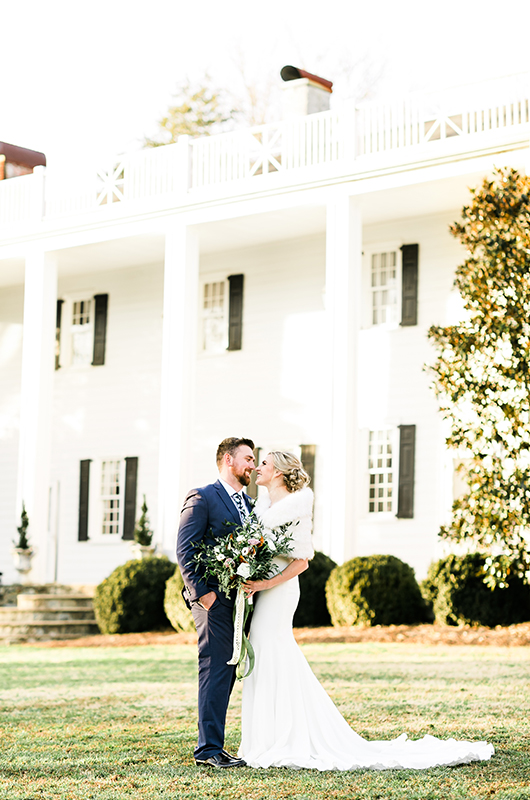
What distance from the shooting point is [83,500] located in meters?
24.1

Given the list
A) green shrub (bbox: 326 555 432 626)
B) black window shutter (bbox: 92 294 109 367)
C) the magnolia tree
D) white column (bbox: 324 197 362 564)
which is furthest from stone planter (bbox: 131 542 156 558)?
the magnolia tree

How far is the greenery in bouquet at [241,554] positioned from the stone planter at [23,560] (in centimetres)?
1510

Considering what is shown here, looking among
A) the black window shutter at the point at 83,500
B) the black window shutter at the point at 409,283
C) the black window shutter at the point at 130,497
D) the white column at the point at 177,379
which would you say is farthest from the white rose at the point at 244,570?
the black window shutter at the point at 83,500

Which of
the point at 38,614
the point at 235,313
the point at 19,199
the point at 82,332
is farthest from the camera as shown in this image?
the point at 82,332

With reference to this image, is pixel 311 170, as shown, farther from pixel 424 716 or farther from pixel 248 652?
pixel 248 652

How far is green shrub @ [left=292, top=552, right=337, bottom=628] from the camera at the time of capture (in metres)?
16.9

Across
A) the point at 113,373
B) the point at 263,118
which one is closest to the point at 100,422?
the point at 113,373

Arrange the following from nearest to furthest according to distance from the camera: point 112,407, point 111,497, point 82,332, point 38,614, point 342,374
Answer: point 342,374 → point 38,614 → point 111,497 → point 112,407 → point 82,332

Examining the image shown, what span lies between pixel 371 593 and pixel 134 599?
13.2ft

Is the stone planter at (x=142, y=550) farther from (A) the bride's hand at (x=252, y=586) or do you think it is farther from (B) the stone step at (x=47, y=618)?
(A) the bride's hand at (x=252, y=586)

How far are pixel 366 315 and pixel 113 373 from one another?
248 inches

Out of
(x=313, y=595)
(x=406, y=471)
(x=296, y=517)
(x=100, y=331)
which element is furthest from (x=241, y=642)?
(x=100, y=331)

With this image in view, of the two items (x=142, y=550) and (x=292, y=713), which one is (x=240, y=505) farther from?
(x=142, y=550)

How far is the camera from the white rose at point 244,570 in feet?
20.2
